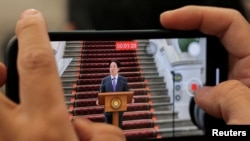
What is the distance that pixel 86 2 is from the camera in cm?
103

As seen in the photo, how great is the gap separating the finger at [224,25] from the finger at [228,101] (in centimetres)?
8

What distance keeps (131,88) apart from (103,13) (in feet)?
1.65

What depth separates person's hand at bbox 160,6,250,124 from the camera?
19.8 inches

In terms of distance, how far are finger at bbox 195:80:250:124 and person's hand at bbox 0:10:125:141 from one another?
209 millimetres

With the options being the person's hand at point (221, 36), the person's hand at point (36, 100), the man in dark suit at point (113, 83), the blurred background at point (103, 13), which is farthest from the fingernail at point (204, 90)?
the blurred background at point (103, 13)

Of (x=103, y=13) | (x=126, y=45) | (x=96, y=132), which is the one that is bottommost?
(x=96, y=132)

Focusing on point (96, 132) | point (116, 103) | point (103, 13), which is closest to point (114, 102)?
point (116, 103)

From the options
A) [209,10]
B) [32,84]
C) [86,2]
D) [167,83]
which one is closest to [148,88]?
[167,83]

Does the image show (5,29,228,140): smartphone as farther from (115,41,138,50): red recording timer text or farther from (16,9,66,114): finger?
(16,9,66,114): finger

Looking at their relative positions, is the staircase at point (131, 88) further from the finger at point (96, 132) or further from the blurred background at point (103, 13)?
the blurred background at point (103, 13)

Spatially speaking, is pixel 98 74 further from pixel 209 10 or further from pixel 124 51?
pixel 209 10

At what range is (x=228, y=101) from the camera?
0.47m

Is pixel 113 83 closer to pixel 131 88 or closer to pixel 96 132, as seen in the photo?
pixel 131 88

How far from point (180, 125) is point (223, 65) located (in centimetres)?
11
